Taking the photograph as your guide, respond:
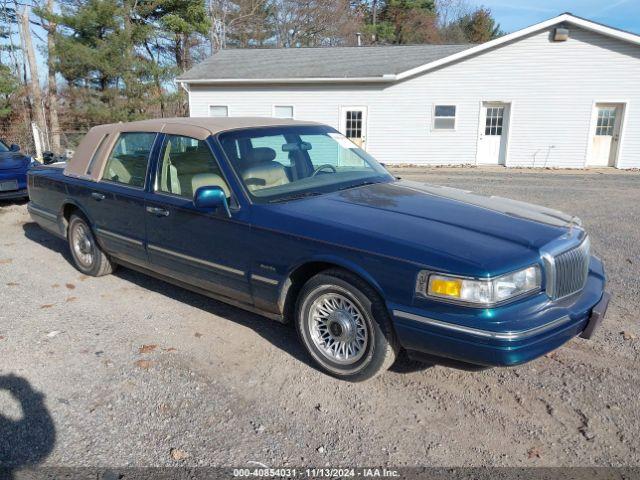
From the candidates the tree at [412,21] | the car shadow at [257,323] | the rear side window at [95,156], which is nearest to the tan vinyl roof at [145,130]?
the rear side window at [95,156]

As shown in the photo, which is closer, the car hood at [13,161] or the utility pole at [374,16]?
the car hood at [13,161]

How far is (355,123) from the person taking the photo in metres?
19.8

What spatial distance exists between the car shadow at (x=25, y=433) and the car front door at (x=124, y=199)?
65.8 inches

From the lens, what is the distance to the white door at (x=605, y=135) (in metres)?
18.3

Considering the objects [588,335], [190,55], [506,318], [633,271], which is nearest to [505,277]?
[506,318]

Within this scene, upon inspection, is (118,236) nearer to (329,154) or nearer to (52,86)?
(329,154)

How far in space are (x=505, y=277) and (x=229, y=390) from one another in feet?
6.23

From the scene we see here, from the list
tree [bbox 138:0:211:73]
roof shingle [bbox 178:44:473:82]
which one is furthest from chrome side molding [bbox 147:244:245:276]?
tree [bbox 138:0:211:73]

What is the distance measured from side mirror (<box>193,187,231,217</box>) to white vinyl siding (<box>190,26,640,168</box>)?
16399 millimetres

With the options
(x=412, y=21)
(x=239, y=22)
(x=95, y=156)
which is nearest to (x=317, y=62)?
(x=95, y=156)

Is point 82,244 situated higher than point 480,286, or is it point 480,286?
point 480,286

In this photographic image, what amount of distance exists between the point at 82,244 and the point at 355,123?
49.6 feet

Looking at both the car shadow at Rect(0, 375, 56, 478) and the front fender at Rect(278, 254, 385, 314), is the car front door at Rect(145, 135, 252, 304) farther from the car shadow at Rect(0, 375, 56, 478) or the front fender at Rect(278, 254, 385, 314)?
the car shadow at Rect(0, 375, 56, 478)

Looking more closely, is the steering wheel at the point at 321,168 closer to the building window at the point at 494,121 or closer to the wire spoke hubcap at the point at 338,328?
the wire spoke hubcap at the point at 338,328
